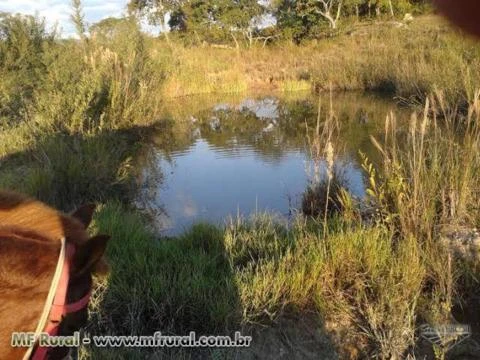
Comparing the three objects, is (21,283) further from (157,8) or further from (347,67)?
(157,8)

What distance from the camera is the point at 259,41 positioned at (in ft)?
→ 104

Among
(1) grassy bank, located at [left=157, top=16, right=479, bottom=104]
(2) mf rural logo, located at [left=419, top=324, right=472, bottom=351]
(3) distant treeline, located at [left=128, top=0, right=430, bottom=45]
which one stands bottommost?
(2) mf rural logo, located at [left=419, top=324, right=472, bottom=351]

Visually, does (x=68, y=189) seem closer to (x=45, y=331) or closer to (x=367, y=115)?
(x=45, y=331)

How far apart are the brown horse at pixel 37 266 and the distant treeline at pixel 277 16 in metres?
27.6

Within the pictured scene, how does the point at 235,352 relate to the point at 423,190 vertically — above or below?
below

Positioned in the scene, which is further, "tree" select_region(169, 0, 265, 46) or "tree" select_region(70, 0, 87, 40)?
"tree" select_region(169, 0, 265, 46)

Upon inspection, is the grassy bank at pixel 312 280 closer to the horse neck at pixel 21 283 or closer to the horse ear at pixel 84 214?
the horse ear at pixel 84 214

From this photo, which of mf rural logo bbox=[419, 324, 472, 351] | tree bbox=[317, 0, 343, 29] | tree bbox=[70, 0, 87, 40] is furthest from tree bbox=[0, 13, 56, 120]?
tree bbox=[317, 0, 343, 29]

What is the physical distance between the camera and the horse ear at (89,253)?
133cm

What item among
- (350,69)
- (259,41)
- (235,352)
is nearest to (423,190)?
(235,352)

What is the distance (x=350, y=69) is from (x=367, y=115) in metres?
5.55

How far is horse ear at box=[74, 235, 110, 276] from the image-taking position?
1335 millimetres

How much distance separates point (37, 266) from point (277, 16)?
3352 centimetres

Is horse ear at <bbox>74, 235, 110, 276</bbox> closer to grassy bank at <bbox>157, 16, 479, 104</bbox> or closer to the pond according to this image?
the pond
